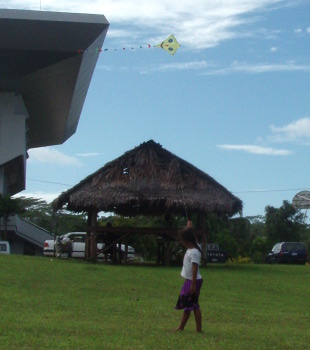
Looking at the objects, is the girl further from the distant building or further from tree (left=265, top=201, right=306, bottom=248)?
tree (left=265, top=201, right=306, bottom=248)

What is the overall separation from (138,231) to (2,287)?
12.0 m

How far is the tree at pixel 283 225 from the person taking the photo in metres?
51.2

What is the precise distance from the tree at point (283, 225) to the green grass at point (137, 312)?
97.5 feet

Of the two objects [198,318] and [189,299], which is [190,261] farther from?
[198,318]

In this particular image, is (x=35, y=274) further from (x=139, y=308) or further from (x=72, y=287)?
(x=139, y=308)

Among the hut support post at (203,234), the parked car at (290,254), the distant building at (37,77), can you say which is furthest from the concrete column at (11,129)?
the hut support post at (203,234)

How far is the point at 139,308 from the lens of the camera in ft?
42.5

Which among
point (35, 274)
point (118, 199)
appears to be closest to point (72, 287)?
point (35, 274)

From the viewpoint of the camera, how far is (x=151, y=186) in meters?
27.4

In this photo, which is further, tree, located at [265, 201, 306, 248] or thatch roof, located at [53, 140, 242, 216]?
tree, located at [265, 201, 306, 248]

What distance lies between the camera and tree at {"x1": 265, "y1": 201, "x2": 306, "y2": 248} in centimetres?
5122

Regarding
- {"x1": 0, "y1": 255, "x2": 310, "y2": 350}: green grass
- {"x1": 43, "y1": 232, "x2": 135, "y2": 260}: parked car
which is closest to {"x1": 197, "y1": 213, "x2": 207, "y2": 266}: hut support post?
{"x1": 43, "y1": 232, "x2": 135, "y2": 260}: parked car

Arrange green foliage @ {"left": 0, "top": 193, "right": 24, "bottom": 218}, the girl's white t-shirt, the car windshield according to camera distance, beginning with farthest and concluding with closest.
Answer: green foliage @ {"left": 0, "top": 193, "right": 24, "bottom": 218}, the car windshield, the girl's white t-shirt

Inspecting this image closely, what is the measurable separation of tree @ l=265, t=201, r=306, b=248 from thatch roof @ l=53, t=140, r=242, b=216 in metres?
23.2
